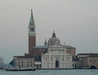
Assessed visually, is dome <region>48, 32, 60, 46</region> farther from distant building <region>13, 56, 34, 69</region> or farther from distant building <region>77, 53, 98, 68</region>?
distant building <region>77, 53, 98, 68</region>

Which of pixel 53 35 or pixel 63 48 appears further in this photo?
pixel 53 35

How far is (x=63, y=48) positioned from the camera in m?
151

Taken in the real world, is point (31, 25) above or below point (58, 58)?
above

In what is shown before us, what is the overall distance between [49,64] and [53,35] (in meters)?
14.5

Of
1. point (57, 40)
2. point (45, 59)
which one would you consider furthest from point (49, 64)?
point (57, 40)

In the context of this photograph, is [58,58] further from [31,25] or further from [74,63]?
[31,25]

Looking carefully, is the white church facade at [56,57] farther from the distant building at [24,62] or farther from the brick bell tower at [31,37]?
the brick bell tower at [31,37]

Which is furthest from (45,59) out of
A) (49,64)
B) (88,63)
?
(88,63)

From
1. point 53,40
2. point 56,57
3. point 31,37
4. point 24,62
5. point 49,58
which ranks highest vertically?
point 31,37

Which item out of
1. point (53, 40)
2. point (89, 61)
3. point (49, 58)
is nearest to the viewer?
point (49, 58)

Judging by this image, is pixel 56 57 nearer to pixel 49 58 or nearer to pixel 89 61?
pixel 49 58

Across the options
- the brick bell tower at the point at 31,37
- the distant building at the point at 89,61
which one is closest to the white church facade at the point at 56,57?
the distant building at the point at 89,61

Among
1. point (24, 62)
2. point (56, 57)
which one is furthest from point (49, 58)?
point (24, 62)

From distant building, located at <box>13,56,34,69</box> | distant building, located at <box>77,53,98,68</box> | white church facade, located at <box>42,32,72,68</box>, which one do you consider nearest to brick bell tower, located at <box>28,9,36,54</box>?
distant building, located at <box>13,56,34,69</box>
